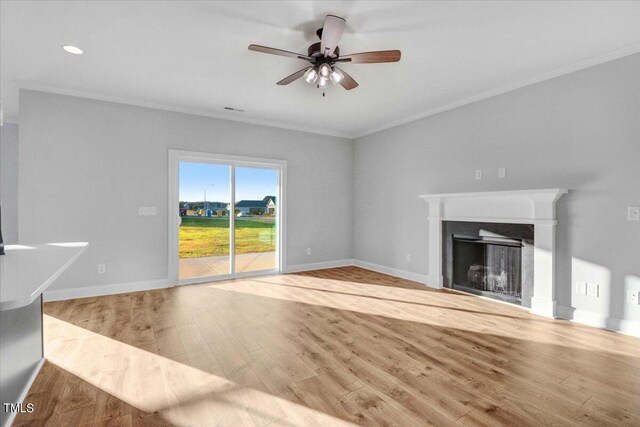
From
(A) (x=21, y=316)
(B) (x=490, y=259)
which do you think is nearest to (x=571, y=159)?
(B) (x=490, y=259)

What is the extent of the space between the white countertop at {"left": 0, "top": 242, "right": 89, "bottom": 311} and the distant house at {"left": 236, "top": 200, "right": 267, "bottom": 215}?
125 inches

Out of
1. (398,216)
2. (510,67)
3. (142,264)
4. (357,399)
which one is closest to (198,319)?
(142,264)

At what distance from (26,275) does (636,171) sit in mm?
4486

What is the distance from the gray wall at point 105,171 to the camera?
Result: 12.2ft

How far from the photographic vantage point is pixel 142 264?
4277 millimetres

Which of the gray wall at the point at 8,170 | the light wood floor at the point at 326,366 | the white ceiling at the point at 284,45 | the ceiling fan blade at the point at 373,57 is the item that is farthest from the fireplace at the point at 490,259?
the gray wall at the point at 8,170

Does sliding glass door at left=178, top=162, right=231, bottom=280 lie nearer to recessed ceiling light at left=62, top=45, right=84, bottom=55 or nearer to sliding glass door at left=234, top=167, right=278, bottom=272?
sliding glass door at left=234, top=167, right=278, bottom=272

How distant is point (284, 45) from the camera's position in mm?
2803

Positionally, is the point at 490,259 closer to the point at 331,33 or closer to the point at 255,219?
the point at 331,33

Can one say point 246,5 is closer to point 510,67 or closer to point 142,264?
point 510,67

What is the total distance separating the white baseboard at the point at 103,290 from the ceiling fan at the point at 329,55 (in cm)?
345

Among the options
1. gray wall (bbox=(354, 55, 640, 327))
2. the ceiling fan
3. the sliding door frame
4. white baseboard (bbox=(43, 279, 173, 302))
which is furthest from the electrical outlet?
gray wall (bbox=(354, 55, 640, 327))

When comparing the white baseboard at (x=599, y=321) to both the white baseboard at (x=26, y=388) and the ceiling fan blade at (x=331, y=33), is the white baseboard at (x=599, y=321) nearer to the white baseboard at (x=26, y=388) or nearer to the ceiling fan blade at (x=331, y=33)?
the ceiling fan blade at (x=331, y=33)

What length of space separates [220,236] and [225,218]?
12.3 inches
